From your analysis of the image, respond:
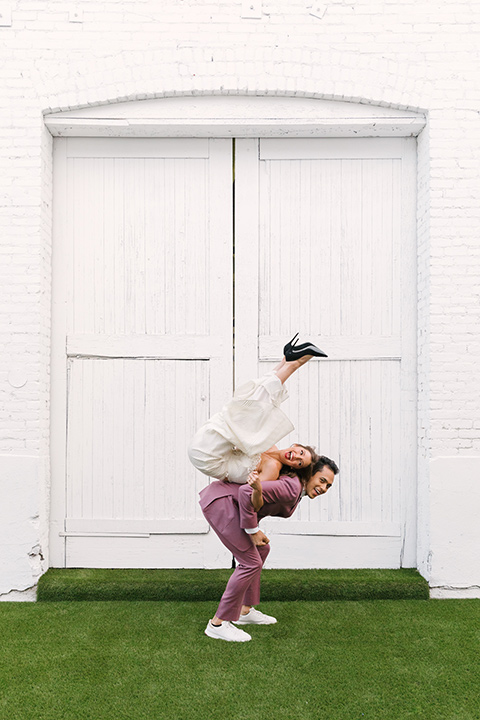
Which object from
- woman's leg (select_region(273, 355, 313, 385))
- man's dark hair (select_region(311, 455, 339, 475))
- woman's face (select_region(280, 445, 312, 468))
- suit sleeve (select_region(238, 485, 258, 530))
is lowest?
suit sleeve (select_region(238, 485, 258, 530))

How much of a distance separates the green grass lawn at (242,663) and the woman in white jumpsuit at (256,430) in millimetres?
911

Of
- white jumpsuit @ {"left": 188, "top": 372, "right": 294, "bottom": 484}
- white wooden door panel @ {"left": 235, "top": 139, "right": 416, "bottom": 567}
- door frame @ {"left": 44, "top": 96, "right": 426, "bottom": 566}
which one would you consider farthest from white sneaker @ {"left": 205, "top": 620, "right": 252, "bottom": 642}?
door frame @ {"left": 44, "top": 96, "right": 426, "bottom": 566}

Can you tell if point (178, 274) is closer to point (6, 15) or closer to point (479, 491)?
point (6, 15)

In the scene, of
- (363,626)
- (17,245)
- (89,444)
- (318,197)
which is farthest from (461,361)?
(17,245)

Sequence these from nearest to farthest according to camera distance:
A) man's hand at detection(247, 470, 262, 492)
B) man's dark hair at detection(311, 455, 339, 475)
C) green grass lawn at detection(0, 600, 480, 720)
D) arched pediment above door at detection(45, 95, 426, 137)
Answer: green grass lawn at detection(0, 600, 480, 720), man's hand at detection(247, 470, 262, 492), man's dark hair at detection(311, 455, 339, 475), arched pediment above door at detection(45, 95, 426, 137)

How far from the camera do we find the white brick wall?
4078 millimetres

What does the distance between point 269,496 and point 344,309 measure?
65.4 inches

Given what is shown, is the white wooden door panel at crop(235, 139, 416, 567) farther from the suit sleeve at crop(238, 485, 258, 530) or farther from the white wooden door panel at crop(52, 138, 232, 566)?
the suit sleeve at crop(238, 485, 258, 530)

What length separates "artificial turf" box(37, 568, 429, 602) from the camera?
13.1 ft

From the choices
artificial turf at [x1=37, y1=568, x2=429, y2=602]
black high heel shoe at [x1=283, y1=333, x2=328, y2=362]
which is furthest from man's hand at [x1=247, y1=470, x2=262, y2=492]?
artificial turf at [x1=37, y1=568, x2=429, y2=602]

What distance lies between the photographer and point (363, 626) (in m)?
3.54

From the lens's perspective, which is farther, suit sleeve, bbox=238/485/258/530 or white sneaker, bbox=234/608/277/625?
white sneaker, bbox=234/608/277/625

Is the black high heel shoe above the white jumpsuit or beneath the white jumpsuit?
above

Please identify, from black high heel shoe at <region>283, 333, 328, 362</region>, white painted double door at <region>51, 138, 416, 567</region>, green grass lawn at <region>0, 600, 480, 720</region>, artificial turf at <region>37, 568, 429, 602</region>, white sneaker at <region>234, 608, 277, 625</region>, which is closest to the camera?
green grass lawn at <region>0, 600, 480, 720</region>
